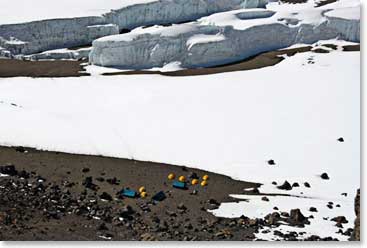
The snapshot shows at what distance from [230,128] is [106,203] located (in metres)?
2.81

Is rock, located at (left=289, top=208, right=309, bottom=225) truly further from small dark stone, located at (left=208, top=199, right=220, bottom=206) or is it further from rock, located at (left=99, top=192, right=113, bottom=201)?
rock, located at (left=99, top=192, right=113, bottom=201)

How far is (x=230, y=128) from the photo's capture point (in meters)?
9.73

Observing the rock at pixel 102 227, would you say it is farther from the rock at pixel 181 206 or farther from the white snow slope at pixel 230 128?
the white snow slope at pixel 230 128

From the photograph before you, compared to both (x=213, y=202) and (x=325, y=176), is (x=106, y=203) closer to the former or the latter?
(x=213, y=202)

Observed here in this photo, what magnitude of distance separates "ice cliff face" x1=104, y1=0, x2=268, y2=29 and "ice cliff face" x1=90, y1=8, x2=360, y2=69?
3254mm

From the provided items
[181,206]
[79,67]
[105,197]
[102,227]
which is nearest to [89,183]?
[105,197]

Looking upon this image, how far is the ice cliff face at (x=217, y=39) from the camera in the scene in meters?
15.4

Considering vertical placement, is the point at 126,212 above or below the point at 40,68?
below

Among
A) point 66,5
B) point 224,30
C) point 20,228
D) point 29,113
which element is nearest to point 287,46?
point 224,30

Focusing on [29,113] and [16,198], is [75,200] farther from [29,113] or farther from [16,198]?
[29,113]

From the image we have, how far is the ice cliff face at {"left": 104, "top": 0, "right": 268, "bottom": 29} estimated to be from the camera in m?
20.3

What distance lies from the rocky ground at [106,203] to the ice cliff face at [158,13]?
11.5m

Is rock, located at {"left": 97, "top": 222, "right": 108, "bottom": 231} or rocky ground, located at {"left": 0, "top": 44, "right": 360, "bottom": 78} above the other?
rocky ground, located at {"left": 0, "top": 44, "right": 360, "bottom": 78}

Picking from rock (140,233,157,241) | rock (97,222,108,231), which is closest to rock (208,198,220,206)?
rock (140,233,157,241)
